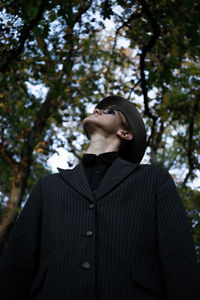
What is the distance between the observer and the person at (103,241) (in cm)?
217

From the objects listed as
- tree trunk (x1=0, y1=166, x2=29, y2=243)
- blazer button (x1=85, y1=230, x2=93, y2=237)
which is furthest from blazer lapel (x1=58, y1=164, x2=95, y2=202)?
tree trunk (x1=0, y1=166, x2=29, y2=243)

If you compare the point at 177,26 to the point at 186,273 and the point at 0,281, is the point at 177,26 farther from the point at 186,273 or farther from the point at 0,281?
the point at 0,281

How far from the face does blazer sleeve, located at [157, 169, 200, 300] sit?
1.22 meters

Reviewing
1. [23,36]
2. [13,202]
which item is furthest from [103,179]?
[13,202]

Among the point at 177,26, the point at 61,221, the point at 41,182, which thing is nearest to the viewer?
the point at 61,221

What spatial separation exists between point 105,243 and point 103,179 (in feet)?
2.08

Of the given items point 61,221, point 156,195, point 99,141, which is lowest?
point 61,221

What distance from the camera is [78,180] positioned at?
2.88 metres

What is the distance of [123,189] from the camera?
271cm

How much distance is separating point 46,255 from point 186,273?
3.42 feet

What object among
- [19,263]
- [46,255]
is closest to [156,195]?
[46,255]

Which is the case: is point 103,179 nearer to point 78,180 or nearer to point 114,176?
point 114,176

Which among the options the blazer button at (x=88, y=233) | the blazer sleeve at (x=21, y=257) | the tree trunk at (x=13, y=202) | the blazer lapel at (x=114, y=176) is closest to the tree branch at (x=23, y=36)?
the blazer lapel at (x=114, y=176)

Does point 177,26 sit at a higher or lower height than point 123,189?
higher
